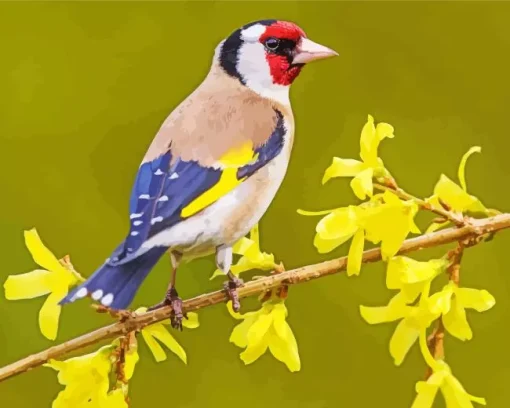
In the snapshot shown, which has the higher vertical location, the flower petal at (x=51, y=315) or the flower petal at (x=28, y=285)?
the flower petal at (x=28, y=285)

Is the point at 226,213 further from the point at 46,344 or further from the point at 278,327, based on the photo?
the point at 46,344

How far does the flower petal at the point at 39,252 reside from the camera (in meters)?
0.77

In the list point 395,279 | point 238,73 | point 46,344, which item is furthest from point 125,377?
point 46,344

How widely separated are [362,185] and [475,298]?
0.42ft

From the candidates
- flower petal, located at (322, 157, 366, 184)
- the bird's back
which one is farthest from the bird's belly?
flower petal, located at (322, 157, 366, 184)

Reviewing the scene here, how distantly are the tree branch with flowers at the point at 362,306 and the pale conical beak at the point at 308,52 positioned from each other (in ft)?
0.44

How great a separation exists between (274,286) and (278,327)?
37 millimetres

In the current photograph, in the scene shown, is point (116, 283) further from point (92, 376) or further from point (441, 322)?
point (441, 322)

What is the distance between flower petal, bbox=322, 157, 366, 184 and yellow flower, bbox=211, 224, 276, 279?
10 cm

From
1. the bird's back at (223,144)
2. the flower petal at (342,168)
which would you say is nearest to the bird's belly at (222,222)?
the bird's back at (223,144)

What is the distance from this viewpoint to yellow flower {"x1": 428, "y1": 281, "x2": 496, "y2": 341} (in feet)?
2.51

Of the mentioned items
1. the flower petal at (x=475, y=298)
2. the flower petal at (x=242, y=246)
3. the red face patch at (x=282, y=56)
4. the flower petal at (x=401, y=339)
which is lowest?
the flower petal at (x=401, y=339)

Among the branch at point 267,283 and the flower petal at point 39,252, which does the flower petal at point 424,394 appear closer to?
the branch at point 267,283

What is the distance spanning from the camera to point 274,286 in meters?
0.77
